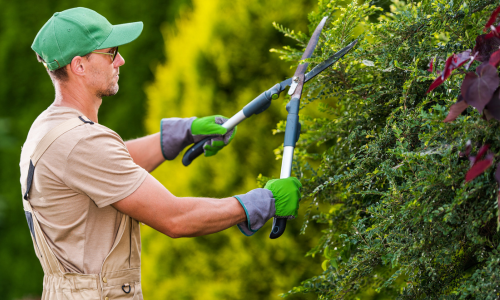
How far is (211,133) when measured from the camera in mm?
2441

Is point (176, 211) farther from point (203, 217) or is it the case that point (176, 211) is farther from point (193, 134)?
point (193, 134)

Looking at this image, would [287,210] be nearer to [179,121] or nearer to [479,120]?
[479,120]

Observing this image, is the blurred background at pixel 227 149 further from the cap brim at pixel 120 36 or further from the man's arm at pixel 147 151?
the cap brim at pixel 120 36

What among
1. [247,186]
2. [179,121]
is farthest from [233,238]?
[179,121]

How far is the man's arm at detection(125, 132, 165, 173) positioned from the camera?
2523mm

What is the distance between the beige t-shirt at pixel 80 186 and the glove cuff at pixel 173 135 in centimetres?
71

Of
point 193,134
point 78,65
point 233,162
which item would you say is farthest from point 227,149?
point 78,65

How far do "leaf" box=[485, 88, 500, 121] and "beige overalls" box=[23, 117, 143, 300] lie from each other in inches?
56.4

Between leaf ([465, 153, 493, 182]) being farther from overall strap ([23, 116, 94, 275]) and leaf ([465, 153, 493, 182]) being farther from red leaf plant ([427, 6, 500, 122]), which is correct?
overall strap ([23, 116, 94, 275])

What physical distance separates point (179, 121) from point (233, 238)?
2.70 feet

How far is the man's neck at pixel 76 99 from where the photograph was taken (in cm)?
200

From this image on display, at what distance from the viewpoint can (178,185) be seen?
10.3 ft

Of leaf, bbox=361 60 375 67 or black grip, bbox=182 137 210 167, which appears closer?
leaf, bbox=361 60 375 67

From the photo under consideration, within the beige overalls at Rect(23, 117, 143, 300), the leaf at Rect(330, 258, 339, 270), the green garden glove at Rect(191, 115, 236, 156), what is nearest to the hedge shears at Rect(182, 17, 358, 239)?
the leaf at Rect(330, 258, 339, 270)
